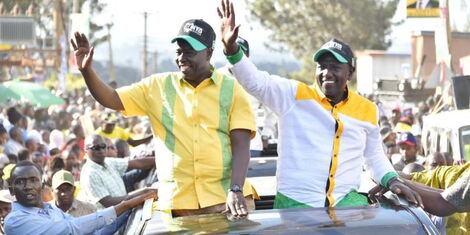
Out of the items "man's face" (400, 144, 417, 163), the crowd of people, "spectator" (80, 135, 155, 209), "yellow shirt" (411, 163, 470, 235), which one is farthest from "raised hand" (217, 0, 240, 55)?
"man's face" (400, 144, 417, 163)

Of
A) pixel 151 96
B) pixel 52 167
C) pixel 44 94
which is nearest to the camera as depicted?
pixel 151 96

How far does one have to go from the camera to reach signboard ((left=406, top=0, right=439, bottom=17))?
24172mm

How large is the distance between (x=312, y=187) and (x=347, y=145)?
0.93ft

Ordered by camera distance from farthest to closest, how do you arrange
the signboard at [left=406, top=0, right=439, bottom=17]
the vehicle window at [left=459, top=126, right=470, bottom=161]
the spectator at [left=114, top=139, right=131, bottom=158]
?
the signboard at [left=406, top=0, right=439, bottom=17] < the spectator at [left=114, top=139, right=131, bottom=158] < the vehicle window at [left=459, top=126, right=470, bottom=161]

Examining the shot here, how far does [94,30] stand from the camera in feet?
244

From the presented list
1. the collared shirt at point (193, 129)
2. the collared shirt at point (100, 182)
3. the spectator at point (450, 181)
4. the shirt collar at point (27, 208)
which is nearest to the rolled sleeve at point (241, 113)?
the collared shirt at point (193, 129)

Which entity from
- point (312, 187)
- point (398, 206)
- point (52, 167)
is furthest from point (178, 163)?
point (52, 167)

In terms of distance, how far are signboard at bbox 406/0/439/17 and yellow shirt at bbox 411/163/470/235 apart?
1776 cm

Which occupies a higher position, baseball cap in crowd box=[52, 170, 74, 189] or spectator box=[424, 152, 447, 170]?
baseball cap in crowd box=[52, 170, 74, 189]

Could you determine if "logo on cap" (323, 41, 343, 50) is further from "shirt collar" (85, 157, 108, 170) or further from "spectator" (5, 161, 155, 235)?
"shirt collar" (85, 157, 108, 170)

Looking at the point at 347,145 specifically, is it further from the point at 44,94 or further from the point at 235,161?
the point at 44,94

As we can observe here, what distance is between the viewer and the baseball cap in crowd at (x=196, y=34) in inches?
226

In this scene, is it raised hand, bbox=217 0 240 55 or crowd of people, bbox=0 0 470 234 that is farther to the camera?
crowd of people, bbox=0 0 470 234

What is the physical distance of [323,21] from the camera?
199 ft
